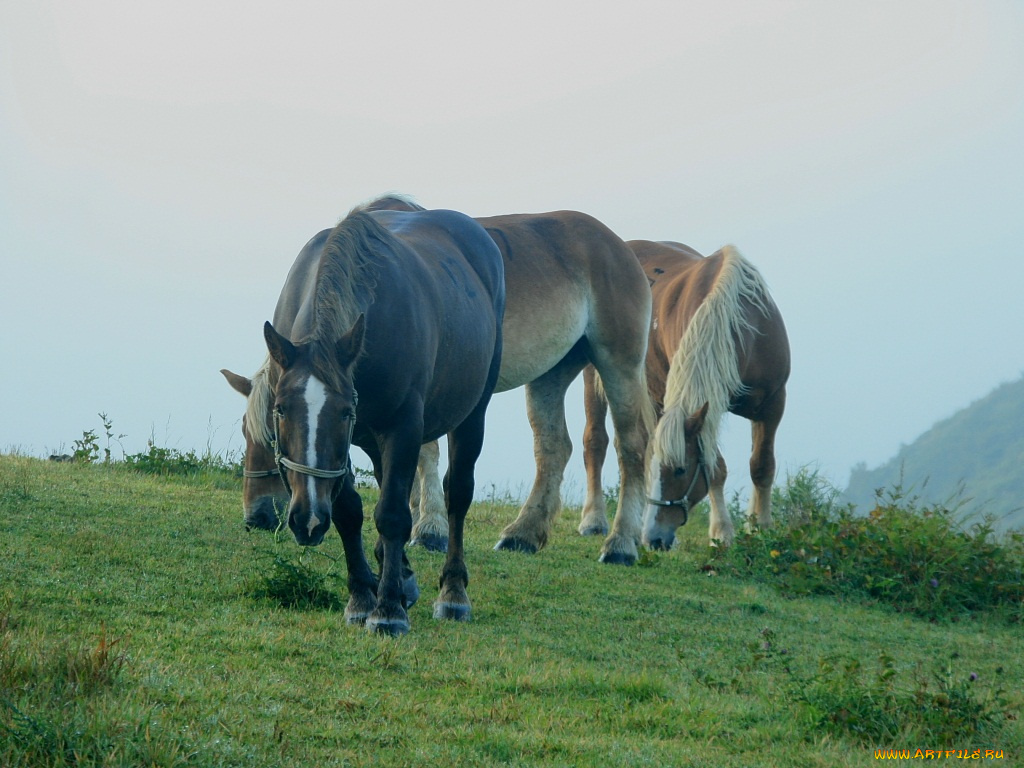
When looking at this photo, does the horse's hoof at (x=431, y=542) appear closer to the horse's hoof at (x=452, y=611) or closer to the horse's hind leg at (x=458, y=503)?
the horse's hind leg at (x=458, y=503)

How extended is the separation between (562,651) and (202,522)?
123 inches

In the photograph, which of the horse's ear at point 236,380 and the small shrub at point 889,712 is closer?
the small shrub at point 889,712

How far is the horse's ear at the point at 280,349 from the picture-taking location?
4156 millimetres

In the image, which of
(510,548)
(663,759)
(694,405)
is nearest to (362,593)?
(663,759)

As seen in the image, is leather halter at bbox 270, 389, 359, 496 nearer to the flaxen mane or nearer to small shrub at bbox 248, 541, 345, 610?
the flaxen mane

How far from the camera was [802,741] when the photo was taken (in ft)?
12.5

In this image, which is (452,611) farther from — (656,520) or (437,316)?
(656,520)

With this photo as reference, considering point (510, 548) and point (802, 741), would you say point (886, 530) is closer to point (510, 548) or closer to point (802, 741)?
point (510, 548)

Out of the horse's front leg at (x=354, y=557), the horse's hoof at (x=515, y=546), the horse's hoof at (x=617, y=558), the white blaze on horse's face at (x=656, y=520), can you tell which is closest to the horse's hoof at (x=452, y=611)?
the horse's front leg at (x=354, y=557)

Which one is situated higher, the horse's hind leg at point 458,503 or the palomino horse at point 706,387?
the palomino horse at point 706,387

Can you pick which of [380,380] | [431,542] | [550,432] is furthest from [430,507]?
[380,380]

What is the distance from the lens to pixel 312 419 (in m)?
4.16

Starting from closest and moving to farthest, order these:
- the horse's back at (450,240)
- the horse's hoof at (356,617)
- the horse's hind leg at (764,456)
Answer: the horse's hoof at (356,617), the horse's back at (450,240), the horse's hind leg at (764,456)

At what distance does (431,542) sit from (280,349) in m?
3.77
